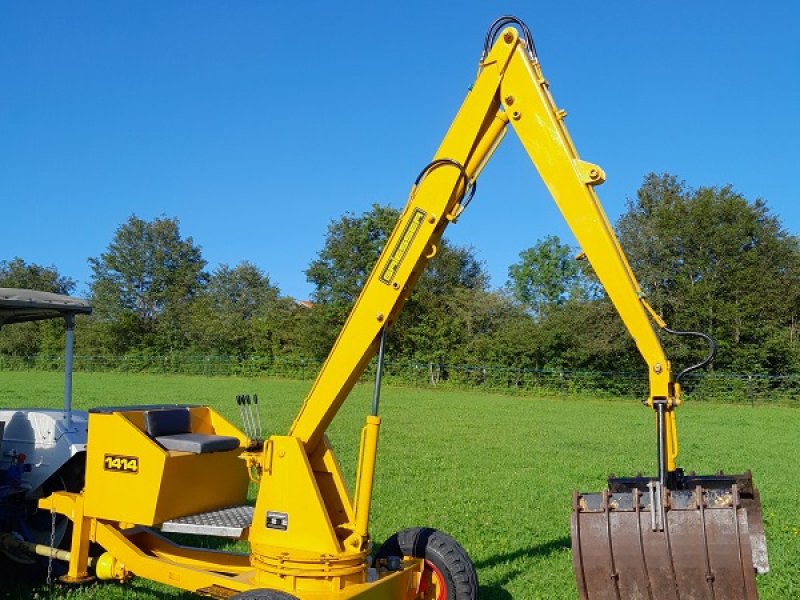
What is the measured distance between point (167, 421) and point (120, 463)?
478 mm

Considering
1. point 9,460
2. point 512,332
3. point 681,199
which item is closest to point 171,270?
point 512,332

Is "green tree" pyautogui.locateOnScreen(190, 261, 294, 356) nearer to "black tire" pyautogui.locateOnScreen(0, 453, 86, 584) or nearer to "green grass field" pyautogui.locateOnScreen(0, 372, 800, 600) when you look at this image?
"green grass field" pyautogui.locateOnScreen(0, 372, 800, 600)

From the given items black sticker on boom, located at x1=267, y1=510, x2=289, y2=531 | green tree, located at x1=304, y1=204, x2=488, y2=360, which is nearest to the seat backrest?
black sticker on boom, located at x1=267, y1=510, x2=289, y2=531

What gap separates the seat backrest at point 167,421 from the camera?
575 centimetres

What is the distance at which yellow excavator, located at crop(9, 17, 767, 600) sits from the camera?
15.1ft

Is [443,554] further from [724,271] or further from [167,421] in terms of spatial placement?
[724,271]

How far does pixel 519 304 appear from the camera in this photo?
52.9m

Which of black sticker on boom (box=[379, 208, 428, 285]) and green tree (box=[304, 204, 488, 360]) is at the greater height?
green tree (box=[304, 204, 488, 360])

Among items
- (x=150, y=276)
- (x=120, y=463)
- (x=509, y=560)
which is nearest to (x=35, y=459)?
(x=120, y=463)

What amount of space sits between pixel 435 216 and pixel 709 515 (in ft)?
7.91

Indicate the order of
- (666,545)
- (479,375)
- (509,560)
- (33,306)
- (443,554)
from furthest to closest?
1. (479,375)
2. (509,560)
3. (33,306)
4. (443,554)
5. (666,545)

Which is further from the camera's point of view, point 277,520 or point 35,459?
point 35,459

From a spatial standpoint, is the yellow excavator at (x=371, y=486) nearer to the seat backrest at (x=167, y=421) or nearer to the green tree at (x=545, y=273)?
the seat backrest at (x=167, y=421)

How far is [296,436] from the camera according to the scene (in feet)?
17.5
